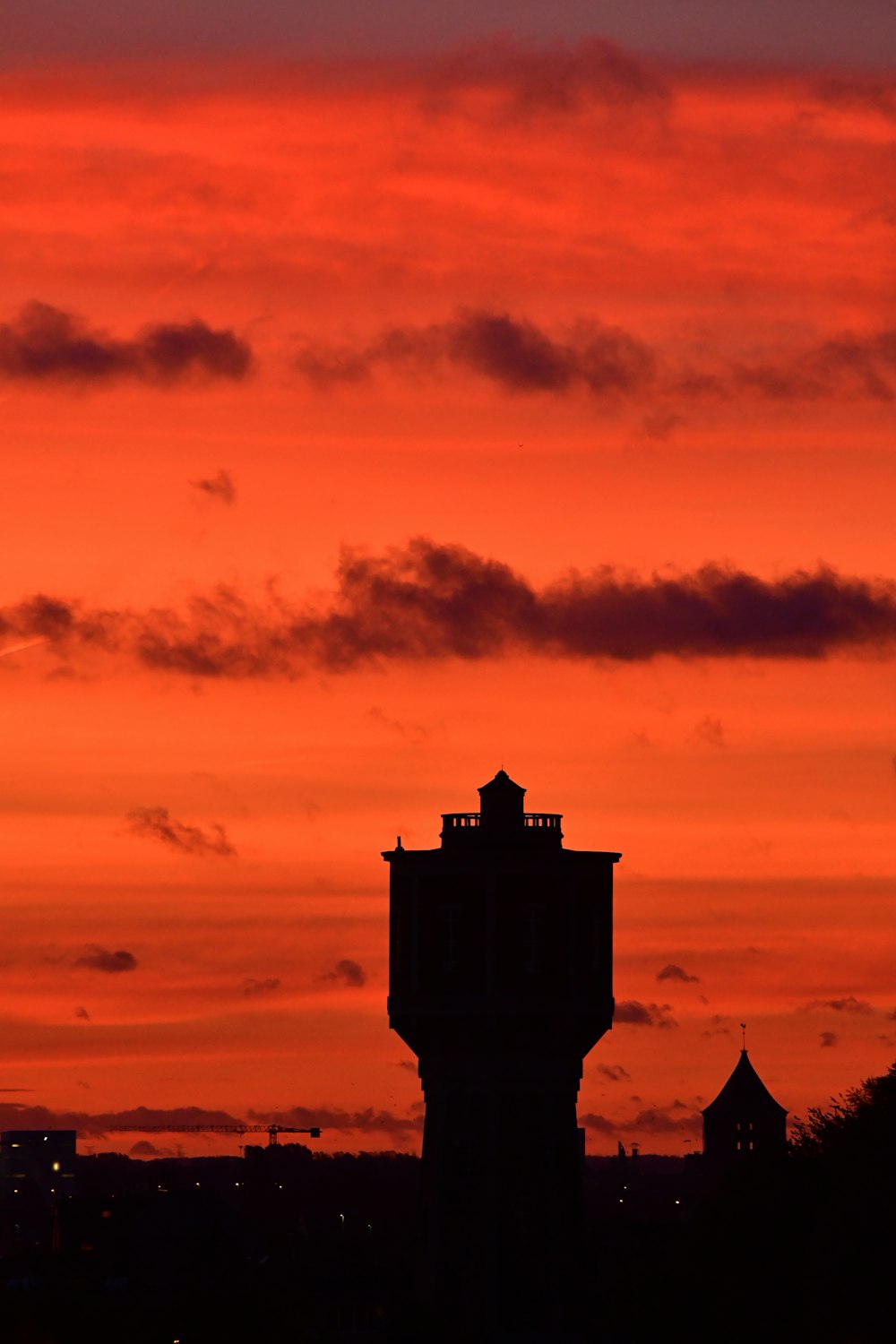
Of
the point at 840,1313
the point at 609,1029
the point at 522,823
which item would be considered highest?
the point at 522,823

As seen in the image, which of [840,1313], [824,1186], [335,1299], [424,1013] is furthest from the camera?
[335,1299]

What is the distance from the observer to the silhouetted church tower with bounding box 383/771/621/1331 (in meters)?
144

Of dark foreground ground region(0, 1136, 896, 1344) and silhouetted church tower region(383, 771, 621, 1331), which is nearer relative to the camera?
dark foreground ground region(0, 1136, 896, 1344)

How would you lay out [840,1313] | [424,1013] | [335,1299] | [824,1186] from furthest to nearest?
1. [335,1299]
2. [424,1013]
3. [824,1186]
4. [840,1313]

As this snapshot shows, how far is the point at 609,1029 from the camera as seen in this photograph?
482ft

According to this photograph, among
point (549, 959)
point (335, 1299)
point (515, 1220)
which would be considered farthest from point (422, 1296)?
point (335, 1299)

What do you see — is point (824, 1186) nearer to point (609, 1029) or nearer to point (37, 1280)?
point (609, 1029)

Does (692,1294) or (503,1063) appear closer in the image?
(692,1294)

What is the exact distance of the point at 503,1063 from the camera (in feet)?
472

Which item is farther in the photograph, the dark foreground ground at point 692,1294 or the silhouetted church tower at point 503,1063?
the silhouetted church tower at point 503,1063

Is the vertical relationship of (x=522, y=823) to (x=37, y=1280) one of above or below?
above

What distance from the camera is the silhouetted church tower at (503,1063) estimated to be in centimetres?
14388

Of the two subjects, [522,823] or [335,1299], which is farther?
[335,1299]

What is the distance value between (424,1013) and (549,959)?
20.6ft
